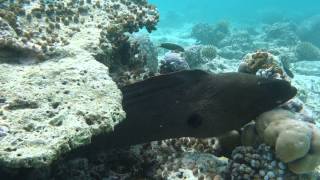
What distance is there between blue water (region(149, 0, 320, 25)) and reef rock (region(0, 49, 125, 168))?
41198mm

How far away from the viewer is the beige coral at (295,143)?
16.5 feet

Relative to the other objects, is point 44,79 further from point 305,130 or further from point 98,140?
point 305,130

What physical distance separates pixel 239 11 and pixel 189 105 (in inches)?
2172

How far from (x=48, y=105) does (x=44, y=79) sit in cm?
71

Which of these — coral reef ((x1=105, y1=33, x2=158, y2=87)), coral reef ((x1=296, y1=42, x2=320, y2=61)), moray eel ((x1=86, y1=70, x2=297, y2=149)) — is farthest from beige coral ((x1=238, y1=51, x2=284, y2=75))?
coral reef ((x1=296, y1=42, x2=320, y2=61))

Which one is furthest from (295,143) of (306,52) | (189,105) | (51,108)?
(306,52)

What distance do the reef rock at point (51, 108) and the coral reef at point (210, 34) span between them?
24.3 meters

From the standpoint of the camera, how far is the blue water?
4809 cm

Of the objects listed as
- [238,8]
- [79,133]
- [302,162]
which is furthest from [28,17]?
[238,8]

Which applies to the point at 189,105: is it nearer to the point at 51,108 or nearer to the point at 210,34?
the point at 51,108

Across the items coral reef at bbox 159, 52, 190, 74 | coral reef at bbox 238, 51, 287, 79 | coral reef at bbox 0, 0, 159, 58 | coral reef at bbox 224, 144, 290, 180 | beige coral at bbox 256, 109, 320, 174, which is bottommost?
coral reef at bbox 224, 144, 290, 180

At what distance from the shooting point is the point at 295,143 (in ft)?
16.4

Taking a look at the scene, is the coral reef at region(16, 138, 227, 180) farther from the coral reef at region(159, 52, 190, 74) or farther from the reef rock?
the coral reef at region(159, 52, 190, 74)

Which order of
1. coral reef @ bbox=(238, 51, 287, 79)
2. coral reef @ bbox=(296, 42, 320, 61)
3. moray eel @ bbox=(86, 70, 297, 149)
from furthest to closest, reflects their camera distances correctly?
coral reef @ bbox=(296, 42, 320, 61), coral reef @ bbox=(238, 51, 287, 79), moray eel @ bbox=(86, 70, 297, 149)
